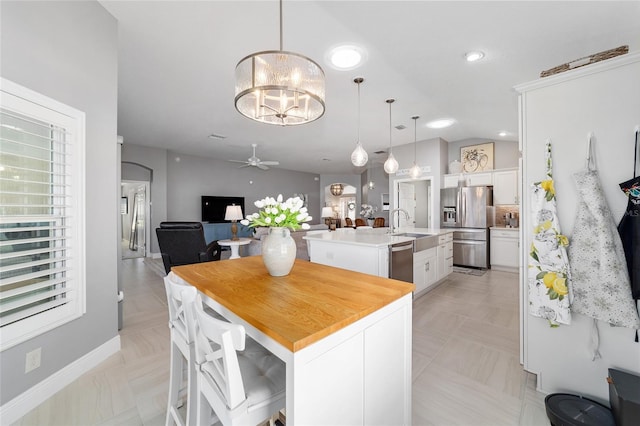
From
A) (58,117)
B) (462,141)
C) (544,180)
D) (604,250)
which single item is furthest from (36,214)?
(462,141)

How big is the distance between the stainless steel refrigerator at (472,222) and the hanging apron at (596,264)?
3834 mm

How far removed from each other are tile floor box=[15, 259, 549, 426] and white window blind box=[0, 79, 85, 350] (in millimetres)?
521

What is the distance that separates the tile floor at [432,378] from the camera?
1510 millimetres

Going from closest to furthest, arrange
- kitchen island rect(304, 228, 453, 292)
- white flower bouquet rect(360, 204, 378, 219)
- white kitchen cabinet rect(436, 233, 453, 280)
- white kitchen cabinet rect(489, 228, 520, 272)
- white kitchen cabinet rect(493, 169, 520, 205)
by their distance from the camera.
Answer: kitchen island rect(304, 228, 453, 292)
white kitchen cabinet rect(436, 233, 453, 280)
white kitchen cabinet rect(489, 228, 520, 272)
white kitchen cabinet rect(493, 169, 520, 205)
white flower bouquet rect(360, 204, 378, 219)

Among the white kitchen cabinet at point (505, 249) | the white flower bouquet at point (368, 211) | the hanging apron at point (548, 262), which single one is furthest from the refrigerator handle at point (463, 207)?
the white flower bouquet at point (368, 211)

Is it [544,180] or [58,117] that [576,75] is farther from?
[58,117]

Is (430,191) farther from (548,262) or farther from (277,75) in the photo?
(277,75)

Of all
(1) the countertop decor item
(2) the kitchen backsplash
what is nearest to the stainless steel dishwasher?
(1) the countertop decor item

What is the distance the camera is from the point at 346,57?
2.60 m

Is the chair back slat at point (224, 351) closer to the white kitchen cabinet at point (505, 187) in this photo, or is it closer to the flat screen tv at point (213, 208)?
the white kitchen cabinet at point (505, 187)

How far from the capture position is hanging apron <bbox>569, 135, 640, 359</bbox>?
4.49ft

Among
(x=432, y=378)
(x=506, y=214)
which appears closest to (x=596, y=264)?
(x=432, y=378)

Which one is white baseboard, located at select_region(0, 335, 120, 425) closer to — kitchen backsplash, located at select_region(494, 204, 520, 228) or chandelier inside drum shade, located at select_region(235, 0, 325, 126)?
chandelier inside drum shade, located at select_region(235, 0, 325, 126)

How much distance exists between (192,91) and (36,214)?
243 cm
